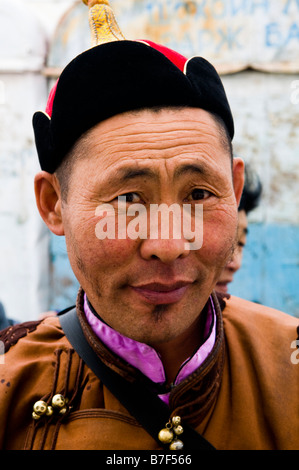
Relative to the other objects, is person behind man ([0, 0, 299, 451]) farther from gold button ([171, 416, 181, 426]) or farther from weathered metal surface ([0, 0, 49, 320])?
weathered metal surface ([0, 0, 49, 320])

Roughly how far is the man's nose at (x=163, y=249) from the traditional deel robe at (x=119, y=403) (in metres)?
0.51

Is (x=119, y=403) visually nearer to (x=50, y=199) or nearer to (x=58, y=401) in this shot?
(x=58, y=401)

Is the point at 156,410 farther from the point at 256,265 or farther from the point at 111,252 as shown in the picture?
the point at 256,265

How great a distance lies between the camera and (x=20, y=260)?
569 cm

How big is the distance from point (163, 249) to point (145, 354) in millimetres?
523

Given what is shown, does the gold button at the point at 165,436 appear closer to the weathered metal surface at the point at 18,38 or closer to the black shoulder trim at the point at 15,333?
the black shoulder trim at the point at 15,333

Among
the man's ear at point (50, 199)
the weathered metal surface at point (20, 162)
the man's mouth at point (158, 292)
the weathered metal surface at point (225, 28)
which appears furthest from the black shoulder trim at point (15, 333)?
the weathered metal surface at point (225, 28)

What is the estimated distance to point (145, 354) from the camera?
167cm

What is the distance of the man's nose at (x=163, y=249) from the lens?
1.34 meters

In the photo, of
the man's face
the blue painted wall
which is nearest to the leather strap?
the man's face

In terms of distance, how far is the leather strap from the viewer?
62.1 inches

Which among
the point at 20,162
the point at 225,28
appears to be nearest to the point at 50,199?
the point at 20,162

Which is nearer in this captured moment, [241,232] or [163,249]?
[163,249]

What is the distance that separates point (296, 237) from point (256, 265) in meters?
0.58
